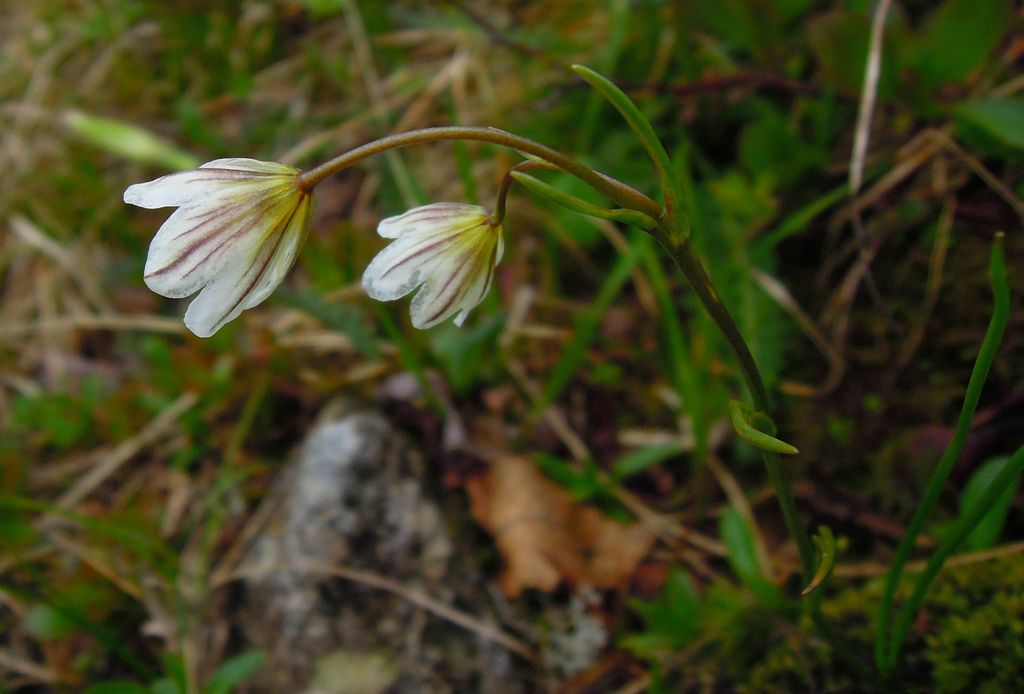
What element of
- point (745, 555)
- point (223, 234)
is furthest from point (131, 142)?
point (745, 555)

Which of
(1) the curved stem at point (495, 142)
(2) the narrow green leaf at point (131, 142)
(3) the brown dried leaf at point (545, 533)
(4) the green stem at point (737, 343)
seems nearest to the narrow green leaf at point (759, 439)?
(4) the green stem at point (737, 343)

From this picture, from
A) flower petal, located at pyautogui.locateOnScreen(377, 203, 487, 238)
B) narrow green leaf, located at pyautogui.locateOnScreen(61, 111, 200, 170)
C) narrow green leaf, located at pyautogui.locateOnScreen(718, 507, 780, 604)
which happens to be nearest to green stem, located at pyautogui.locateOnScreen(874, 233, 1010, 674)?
narrow green leaf, located at pyautogui.locateOnScreen(718, 507, 780, 604)

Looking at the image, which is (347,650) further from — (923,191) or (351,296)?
(923,191)

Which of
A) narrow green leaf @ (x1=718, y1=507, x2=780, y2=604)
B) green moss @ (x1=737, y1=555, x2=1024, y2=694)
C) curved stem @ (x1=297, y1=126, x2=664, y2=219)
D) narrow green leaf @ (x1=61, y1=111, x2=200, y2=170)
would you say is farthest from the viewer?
narrow green leaf @ (x1=61, y1=111, x2=200, y2=170)

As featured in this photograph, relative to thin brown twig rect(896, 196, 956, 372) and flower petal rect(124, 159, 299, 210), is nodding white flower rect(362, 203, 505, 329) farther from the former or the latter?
thin brown twig rect(896, 196, 956, 372)

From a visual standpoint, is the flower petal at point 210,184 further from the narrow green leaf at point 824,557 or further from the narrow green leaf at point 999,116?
the narrow green leaf at point 999,116

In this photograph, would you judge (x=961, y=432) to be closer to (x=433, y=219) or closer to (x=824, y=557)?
(x=824, y=557)
